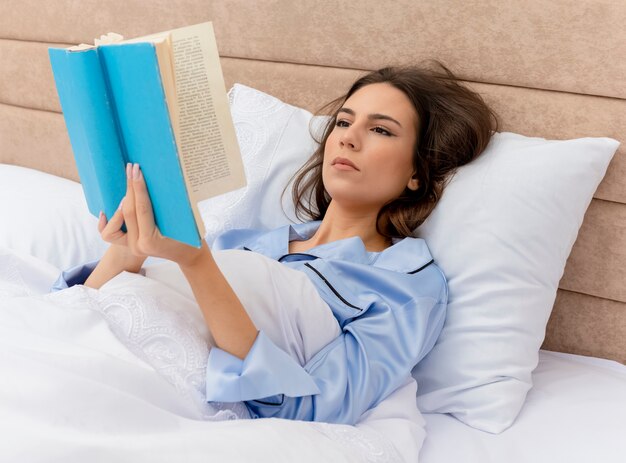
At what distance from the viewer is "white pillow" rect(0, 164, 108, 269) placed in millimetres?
1678

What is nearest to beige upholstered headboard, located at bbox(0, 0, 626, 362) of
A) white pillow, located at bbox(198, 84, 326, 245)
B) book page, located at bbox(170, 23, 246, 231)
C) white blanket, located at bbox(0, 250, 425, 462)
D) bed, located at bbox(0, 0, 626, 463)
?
bed, located at bbox(0, 0, 626, 463)

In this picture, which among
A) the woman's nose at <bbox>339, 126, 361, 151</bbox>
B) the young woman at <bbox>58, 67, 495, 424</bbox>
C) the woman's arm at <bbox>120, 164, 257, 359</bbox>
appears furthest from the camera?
the woman's nose at <bbox>339, 126, 361, 151</bbox>

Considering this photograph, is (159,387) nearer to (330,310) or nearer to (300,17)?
(330,310)

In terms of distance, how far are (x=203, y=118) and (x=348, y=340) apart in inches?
19.8

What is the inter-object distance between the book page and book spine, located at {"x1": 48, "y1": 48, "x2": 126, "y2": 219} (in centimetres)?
10

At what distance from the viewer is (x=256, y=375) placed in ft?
3.61

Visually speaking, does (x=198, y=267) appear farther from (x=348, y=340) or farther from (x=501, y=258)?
(x=501, y=258)

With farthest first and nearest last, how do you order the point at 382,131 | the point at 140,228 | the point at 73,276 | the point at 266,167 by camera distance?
the point at 266,167, the point at 382,131, the point at 73,276, the point at 140,228

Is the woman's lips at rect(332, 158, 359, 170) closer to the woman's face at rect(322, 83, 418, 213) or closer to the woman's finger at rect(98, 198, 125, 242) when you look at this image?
the woman's face at rect(322, 83, 418, 213)

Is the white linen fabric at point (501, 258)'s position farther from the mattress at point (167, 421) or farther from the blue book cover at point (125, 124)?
the blue book cover at point (125, 124)

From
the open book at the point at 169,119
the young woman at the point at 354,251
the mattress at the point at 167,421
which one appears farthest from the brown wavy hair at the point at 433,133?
the open book at the point at 169,119

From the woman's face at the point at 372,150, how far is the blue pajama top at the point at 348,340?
0.11 metres

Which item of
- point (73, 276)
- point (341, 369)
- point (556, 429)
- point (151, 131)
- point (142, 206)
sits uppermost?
point (151, 131)

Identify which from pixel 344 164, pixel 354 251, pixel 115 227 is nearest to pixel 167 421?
pixel 115 227
